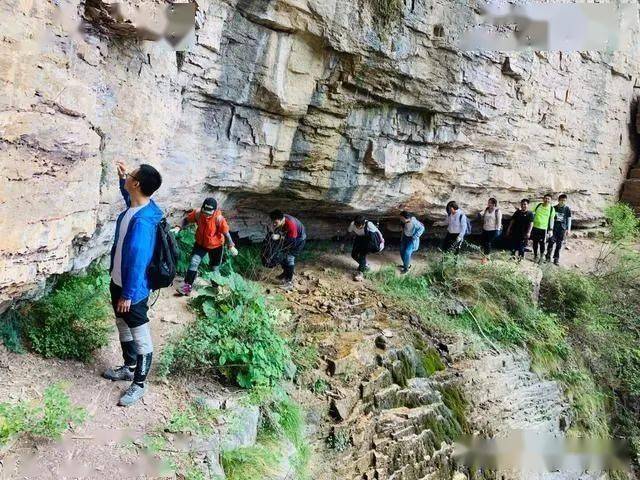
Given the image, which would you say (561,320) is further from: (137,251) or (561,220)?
(137,251)

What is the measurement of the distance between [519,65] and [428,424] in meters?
6.44

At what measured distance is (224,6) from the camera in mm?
5105

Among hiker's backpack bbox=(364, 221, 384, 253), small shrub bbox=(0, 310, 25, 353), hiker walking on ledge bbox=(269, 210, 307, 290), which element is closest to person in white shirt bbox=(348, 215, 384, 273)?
hiker's backpack bbox=(364, 221, 384, 253)

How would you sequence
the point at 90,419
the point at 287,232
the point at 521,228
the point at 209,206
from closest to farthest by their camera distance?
the point at 90,419, the point at 209,206, the point at 287,232, the point at 521,228

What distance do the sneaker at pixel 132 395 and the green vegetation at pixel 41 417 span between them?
0.32 meters

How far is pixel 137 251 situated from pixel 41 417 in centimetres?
116

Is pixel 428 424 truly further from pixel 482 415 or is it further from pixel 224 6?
pixel 224 6

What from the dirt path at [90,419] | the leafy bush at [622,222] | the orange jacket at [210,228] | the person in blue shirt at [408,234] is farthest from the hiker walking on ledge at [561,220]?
the dirt path at [90,419]

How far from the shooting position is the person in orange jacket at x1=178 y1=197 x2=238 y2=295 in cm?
541

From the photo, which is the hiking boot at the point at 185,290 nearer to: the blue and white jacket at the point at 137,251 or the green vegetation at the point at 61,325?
the green vegetation at the point at 61,325

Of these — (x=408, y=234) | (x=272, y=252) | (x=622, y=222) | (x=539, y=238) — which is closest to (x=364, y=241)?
(x=408, y=234)

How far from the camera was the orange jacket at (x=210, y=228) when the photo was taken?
5.43 m

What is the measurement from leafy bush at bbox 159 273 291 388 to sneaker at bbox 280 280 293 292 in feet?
6.21

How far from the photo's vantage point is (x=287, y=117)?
6.38 m
